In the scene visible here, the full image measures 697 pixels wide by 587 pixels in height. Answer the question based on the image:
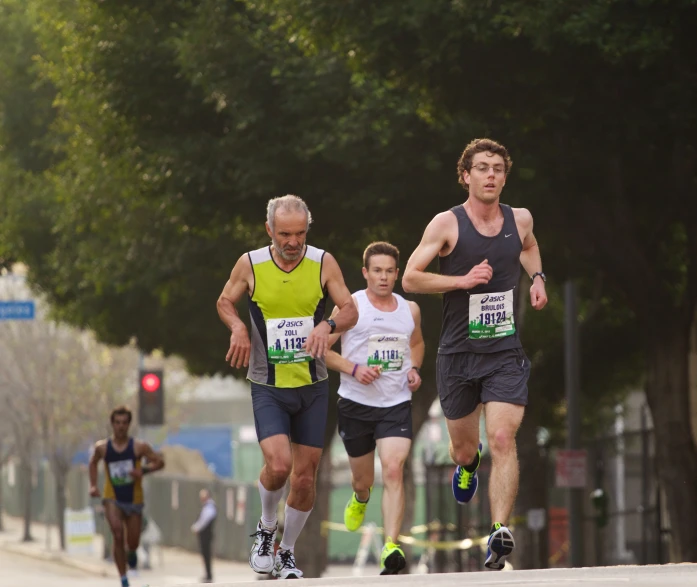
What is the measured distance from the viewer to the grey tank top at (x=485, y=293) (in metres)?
9.17

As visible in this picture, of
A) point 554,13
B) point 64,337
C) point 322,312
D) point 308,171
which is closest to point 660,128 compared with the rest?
point 554,13

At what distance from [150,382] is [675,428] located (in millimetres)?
8093

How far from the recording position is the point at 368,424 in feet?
36.4

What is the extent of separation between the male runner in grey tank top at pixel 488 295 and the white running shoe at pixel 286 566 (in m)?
1.19

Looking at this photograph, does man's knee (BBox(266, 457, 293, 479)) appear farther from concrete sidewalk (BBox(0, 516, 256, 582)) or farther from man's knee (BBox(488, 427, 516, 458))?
concrete sidewalk (BBox(0, 516, 256, 582))

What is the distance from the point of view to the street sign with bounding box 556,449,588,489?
2555 centimetres

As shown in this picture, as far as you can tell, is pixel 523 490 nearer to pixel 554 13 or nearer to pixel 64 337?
pixel 554 13

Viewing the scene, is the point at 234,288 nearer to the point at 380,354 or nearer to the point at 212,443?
the point at 380,354

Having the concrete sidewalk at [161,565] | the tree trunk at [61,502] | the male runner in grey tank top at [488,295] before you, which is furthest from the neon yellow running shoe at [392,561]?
the tree trunk at [61,502]

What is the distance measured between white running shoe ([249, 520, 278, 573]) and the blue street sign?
18809 millimetres

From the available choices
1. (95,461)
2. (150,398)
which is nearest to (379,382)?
(95,461)

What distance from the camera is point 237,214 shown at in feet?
65.1

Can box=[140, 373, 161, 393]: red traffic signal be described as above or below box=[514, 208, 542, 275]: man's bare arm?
above

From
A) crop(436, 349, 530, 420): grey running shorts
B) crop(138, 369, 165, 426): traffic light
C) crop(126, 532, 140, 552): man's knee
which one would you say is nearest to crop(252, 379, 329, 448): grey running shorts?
crop(436, 349, 530, 420): grey running shorts
